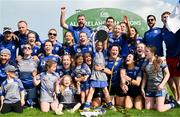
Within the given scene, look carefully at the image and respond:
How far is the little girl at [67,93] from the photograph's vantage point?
9523 millimetres

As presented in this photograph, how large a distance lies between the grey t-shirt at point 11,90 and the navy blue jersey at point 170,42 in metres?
3.45

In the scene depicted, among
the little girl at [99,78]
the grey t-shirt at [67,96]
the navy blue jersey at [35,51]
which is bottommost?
the grey t-shirt at [67,96]

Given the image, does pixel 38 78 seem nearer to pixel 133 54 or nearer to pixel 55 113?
pixel 55 113

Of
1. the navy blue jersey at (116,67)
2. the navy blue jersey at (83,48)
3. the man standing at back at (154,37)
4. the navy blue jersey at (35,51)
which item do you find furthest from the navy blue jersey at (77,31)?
the man standing at back at (154,37)

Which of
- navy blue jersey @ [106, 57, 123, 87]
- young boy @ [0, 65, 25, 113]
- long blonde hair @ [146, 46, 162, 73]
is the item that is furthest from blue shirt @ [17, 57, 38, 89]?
long blonde hair @ [146, 46, 162, 73]

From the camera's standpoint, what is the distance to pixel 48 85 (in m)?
9.62

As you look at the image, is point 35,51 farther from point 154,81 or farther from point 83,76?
point 154,81

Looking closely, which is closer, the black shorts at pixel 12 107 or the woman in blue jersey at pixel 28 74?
the black shorts at pixel 12 107

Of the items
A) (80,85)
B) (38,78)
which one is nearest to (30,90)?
(38,78)

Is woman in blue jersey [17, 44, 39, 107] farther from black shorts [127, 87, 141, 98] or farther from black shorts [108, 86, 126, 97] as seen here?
black shorts [127, 87, 141, 98]

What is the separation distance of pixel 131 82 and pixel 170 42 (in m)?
1.35

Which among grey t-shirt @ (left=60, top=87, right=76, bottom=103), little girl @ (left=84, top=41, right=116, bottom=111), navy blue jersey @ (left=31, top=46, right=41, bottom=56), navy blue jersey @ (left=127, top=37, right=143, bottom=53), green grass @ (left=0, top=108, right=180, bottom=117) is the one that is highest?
navy blue jersey @ (left=127, top=37, right=143, bottom=53)

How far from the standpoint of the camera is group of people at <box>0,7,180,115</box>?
31.1 ft

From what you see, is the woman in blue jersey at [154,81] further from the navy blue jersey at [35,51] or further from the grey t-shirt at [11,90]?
the grey t-shirt at [11,90]
